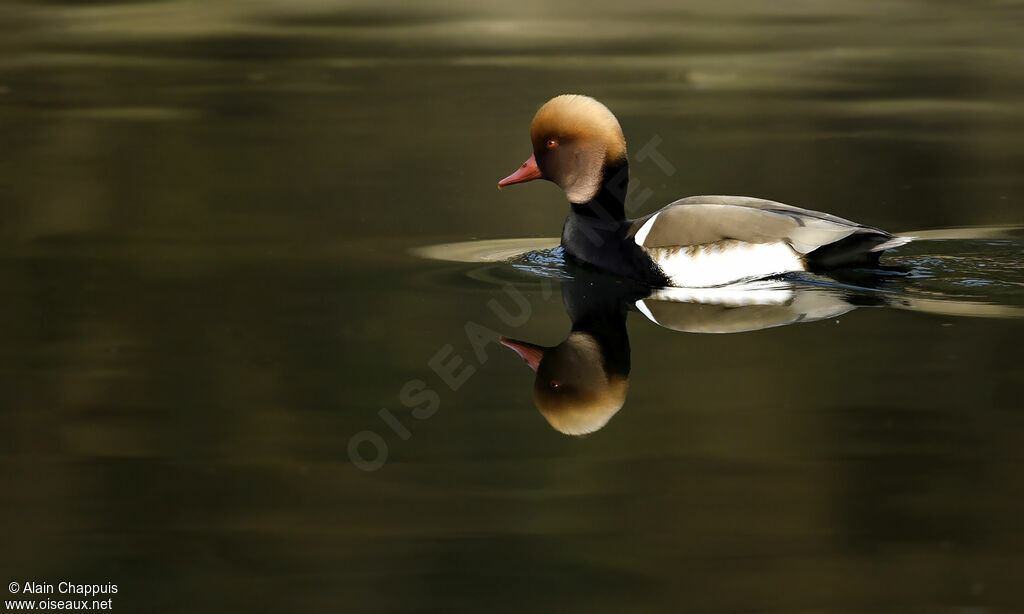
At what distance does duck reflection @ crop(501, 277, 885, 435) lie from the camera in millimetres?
6051

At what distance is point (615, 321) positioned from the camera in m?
7.36

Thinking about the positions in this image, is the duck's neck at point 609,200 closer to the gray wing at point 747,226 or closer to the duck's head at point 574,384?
the gray wing at point 747,226

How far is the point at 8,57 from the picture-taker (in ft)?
59.6

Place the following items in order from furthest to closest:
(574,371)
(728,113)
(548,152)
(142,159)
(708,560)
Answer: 1. (728,113)
2. (142,159)
3. (548,152)
4. (574,371)
5. (708,560)

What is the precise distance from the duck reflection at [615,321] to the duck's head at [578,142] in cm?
67

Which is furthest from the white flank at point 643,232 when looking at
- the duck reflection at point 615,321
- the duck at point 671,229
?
the duck reflection at point 615,321

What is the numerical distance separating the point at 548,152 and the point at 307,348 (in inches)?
97.9

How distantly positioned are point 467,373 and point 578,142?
248 cm

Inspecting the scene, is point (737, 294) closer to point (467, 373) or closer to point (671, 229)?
point (671, 229)

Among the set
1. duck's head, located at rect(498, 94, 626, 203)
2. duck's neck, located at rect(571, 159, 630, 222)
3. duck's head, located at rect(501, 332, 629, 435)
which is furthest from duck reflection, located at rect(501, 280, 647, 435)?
duck's head, located at rect(498, 94, 626, 203)

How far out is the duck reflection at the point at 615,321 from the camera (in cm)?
605

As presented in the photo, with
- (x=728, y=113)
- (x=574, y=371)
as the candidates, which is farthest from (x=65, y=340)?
(x=728, y=113)

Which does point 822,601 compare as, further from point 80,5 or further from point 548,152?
point 80,5

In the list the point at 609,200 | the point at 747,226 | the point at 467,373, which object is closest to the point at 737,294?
the point at 747,226
